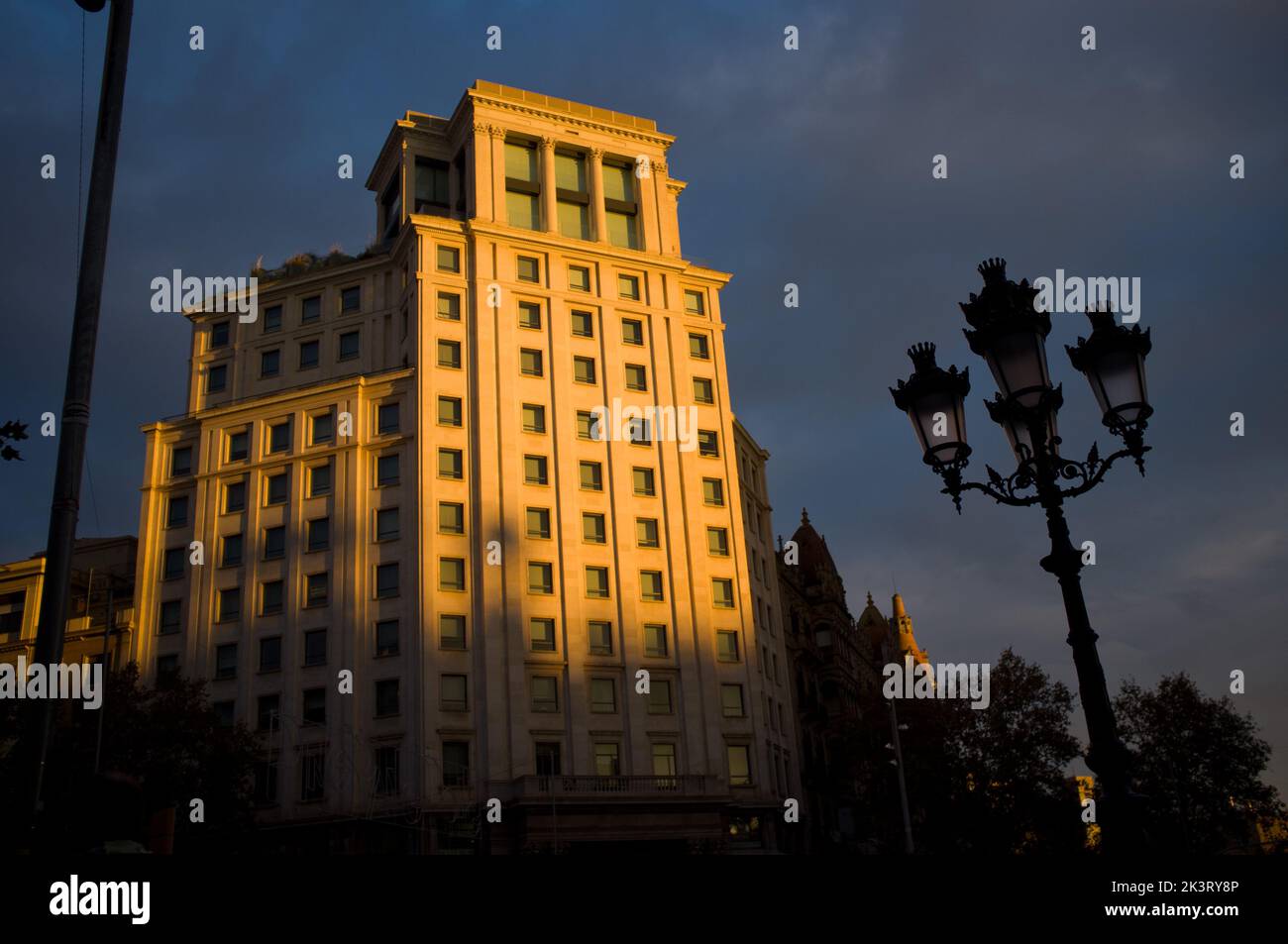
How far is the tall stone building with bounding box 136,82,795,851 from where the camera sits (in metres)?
51.7

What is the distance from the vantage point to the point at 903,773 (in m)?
58.7

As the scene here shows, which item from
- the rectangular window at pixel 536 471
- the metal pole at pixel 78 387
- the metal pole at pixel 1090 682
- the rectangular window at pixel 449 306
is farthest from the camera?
the rectangular window at pixel 449 306

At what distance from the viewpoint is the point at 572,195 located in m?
67.8

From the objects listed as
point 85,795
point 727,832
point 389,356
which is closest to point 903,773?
point 727,832

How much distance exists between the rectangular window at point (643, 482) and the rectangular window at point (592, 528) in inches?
110

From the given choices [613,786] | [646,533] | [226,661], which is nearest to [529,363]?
[646,533]

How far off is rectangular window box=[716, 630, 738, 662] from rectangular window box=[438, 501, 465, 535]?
49.3 ft

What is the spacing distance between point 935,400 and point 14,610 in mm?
67104

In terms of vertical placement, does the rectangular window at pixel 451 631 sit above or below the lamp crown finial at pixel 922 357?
above

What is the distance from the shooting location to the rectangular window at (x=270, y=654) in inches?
2158

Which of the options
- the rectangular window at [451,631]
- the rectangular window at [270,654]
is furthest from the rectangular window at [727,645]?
the rectangular window at [270,654]

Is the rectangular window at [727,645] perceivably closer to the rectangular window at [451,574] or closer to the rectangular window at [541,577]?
the rectangular window at [541,577]

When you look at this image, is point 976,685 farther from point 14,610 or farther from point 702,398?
point 14,610

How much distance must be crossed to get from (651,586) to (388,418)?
55.4 feet
